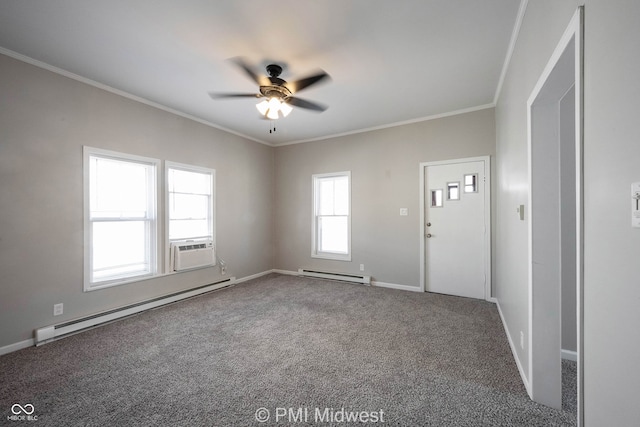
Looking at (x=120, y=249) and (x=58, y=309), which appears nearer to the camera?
(x=58, y=309)

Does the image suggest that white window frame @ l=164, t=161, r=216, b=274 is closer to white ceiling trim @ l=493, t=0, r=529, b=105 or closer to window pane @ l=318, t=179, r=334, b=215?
window pane @ l=318, t=179, r=334, b=215

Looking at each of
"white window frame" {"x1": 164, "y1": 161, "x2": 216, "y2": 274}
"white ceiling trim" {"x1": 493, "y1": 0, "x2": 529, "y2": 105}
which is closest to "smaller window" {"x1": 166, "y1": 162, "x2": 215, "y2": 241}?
"white window frame" {"x1": 164, "y1": 161, "x2": 216, "y2": 274}

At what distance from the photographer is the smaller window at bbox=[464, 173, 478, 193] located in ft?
13.2

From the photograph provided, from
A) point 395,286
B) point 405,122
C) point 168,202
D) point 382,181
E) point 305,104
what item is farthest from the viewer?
point 382,181

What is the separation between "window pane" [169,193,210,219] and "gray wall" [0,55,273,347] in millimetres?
618

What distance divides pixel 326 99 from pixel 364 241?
259 centimetres

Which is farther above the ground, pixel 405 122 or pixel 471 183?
pixel 405 122

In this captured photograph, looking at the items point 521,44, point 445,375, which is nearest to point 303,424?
point 445,375

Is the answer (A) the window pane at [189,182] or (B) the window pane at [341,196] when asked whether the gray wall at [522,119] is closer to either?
(B) the window pane at [341,196]

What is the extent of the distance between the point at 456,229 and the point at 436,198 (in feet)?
1.89

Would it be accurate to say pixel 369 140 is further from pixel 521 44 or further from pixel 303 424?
pixel 303 424

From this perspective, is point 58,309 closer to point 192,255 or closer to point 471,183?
point 192,255

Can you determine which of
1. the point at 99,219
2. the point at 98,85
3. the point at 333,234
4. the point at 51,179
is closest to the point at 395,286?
the point at 333,234

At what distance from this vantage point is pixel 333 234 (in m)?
5.39
